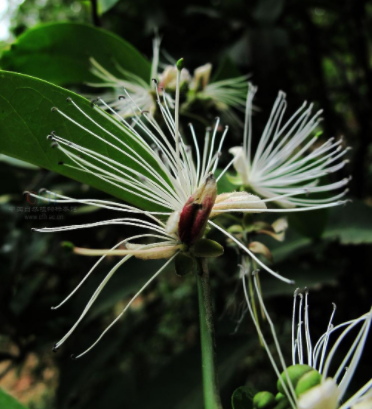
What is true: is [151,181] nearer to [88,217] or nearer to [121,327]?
[88,217]

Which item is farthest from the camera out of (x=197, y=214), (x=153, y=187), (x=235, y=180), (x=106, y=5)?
(x=106, y=5)

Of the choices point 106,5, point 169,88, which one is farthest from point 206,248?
Answer: point 106,5

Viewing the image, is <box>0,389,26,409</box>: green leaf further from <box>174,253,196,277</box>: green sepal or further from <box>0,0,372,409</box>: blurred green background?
<box>0,0,372,409</box>: blurred green background

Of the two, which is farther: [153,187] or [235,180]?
[235,180]

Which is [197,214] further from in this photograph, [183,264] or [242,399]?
[242,399]

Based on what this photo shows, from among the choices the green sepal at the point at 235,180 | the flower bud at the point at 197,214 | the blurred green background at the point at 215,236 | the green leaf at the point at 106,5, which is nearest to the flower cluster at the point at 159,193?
the flower bud at the point at 197,214

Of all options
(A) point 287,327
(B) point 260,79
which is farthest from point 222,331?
(B) point 260,79

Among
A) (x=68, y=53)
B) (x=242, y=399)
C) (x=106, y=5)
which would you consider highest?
(x=106, y=5)
